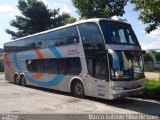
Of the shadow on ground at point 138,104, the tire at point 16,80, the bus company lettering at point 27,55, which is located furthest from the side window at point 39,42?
the shadow on ground at point 138,104

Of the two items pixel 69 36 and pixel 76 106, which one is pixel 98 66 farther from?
pixel 69 36

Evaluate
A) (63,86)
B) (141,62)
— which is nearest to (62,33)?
(63,86)

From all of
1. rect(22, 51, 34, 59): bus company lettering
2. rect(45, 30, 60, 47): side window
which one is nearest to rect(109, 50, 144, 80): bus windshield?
rect(45, 30, 60, 47): side window

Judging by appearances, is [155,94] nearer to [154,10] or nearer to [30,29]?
[154,10]

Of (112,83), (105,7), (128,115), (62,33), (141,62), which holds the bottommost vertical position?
(128,115)

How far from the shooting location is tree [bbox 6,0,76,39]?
36.2 m

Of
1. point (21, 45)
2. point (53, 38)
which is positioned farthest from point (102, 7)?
point (21, 45)

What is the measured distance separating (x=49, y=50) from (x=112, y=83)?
18.4 feet

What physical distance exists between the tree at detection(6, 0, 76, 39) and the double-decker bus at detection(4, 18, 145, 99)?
1926 cm

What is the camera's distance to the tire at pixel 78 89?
46.0 feet

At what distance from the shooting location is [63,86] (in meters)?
15.4

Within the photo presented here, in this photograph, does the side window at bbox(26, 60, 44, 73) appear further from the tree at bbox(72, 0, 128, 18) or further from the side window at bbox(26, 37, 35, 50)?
the tree at bbox(72, 0, 128, 18)

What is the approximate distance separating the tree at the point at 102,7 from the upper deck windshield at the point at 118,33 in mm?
2093

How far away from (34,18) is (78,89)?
23767mm
